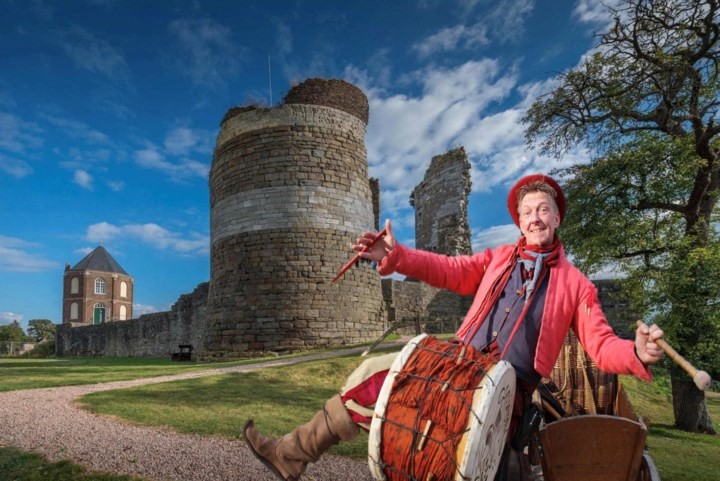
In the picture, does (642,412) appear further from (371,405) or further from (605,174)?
(371,405)

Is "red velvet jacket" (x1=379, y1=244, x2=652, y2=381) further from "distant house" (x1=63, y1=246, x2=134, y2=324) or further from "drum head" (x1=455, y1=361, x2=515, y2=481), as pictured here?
"distant house" (x1=63, y1=246, x2=134, y2=324)

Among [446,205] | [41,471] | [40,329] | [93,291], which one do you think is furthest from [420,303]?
[40,329]

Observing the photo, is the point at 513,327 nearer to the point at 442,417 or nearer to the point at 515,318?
the point at 515,318

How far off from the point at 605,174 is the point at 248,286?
1134cm

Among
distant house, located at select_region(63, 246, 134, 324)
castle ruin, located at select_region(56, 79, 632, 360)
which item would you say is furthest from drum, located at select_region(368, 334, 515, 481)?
distant house, located at select_region(63, 246, 134, 324)

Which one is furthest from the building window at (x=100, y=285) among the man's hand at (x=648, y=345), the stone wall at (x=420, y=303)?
the man's hand at (x=648, y=345)

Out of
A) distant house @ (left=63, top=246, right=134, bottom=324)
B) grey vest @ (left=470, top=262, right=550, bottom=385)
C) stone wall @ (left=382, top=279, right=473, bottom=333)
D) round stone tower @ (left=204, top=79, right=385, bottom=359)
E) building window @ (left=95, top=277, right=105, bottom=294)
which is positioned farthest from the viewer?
building window @ (left=95, top=277, right=105, bottom=294)

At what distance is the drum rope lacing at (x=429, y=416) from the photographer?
2.05 metres

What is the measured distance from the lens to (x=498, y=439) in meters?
2.19

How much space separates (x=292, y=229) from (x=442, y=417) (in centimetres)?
1436

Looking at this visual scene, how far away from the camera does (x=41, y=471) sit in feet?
12.6

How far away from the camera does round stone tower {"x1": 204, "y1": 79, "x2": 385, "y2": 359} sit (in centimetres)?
1606

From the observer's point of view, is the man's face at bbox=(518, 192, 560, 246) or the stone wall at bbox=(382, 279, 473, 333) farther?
the stone wall at bbox=(382, 279, 473, 333)

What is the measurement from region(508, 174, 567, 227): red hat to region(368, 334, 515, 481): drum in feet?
3.82
